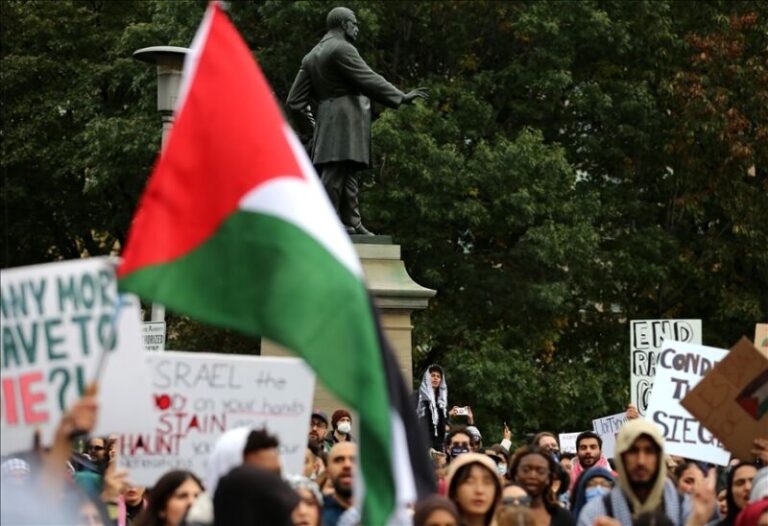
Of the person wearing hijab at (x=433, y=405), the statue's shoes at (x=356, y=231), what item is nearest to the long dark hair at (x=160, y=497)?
the person wearing hijab at (x=433, y=405)

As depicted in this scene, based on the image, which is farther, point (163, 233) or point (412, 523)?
point (412, 523)

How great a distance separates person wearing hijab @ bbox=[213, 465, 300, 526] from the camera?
23.5ft

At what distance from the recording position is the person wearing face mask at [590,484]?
1127cm

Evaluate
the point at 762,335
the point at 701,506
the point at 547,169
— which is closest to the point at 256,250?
the point at 701,506

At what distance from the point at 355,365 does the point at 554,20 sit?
26.2 meters

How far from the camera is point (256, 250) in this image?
768 centimetres

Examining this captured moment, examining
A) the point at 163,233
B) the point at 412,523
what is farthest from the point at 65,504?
the point at 412,523

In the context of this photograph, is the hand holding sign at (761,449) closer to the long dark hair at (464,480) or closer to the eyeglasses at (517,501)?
the eyeglasses at (517,501)

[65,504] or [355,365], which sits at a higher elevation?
[355,365]

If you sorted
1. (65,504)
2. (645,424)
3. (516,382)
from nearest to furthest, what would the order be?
1. (65,504)
2. (645,424)
3. (516,382)

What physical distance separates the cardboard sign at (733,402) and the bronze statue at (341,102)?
8.08 metres

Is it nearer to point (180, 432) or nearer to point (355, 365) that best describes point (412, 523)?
point (180, 432)

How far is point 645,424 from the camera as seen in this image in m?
9.55

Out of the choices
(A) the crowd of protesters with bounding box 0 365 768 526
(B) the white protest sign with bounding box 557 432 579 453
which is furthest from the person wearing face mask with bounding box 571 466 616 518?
(B) the white protest sign with bounding box 557 432 579 453
